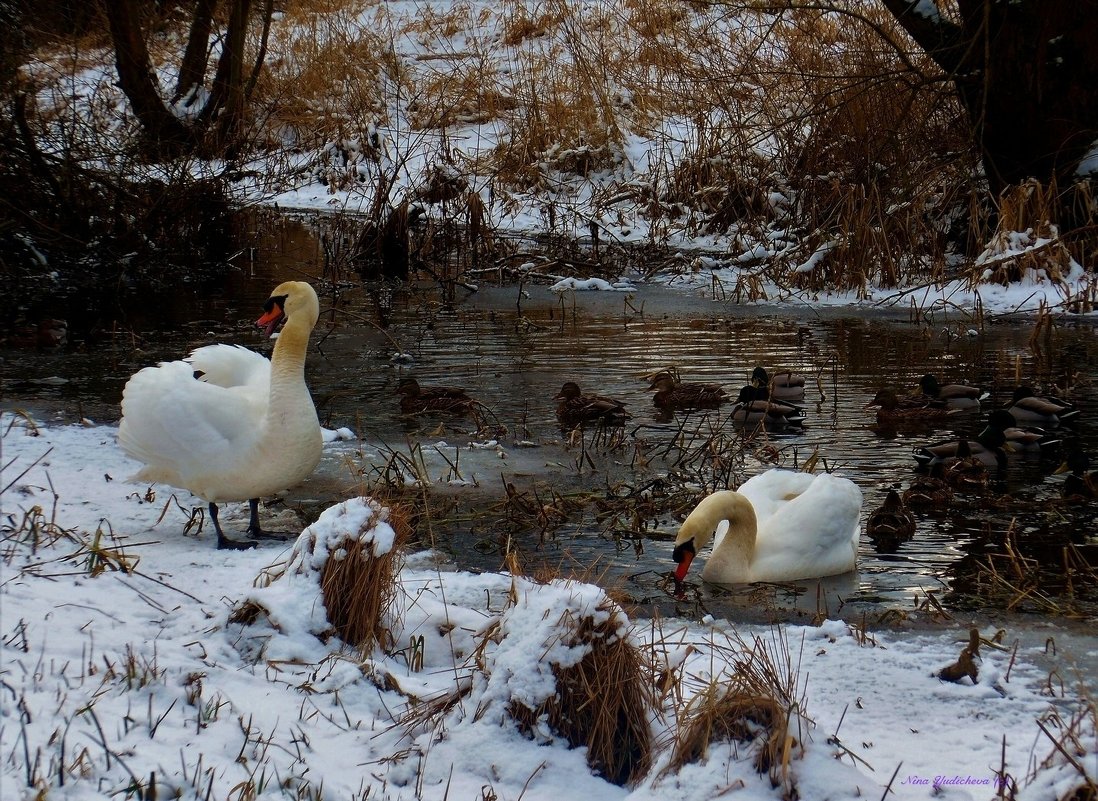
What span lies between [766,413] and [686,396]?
26.7 inches

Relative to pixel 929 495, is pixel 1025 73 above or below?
above

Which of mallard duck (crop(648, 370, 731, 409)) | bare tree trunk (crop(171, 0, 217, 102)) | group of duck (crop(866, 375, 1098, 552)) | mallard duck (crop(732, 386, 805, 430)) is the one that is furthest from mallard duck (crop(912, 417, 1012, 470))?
bare tree trunk (crop(171, 0, 217, 102))

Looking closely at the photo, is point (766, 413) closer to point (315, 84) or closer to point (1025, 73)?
point (1025, 73)

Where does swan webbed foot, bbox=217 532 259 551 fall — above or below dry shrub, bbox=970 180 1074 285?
below

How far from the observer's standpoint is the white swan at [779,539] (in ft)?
18.2

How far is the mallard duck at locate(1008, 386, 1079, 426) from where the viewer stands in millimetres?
7805

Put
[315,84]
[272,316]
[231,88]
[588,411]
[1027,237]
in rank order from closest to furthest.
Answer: [272,316], [588,411], [1027,237], [231,88], [315,84]

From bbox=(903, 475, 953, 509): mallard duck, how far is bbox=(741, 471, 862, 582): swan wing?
2.54 feet

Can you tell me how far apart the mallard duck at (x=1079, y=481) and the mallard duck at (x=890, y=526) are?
1.07 meters

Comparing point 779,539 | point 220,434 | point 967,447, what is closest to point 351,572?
point 220,434

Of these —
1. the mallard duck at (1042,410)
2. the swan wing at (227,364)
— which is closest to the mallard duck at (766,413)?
the mallard duck at (1042,410)

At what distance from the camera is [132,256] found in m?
13.8

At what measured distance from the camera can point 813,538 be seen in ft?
18.4

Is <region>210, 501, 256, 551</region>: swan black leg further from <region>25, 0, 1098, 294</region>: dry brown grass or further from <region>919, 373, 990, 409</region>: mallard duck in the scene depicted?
<region>25, 0, 1098, 294</region>: dry brown grass
